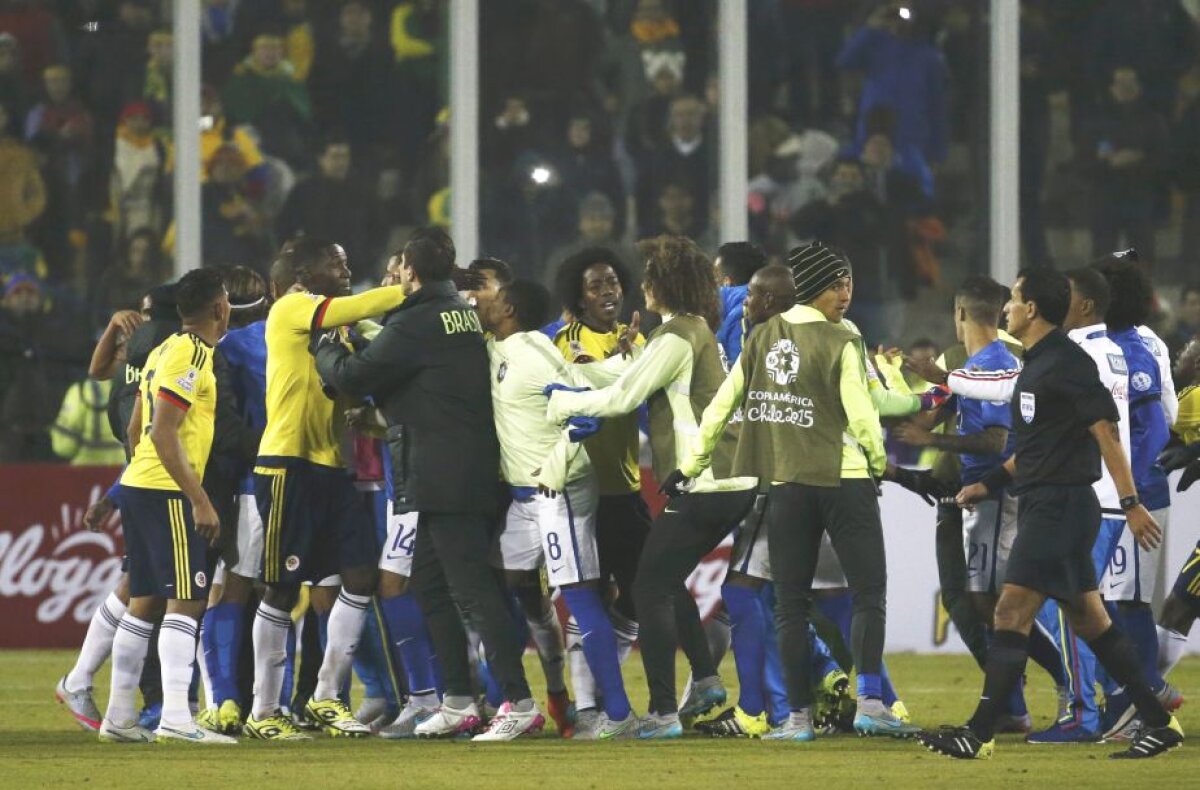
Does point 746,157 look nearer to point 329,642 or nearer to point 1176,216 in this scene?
point 1176,216

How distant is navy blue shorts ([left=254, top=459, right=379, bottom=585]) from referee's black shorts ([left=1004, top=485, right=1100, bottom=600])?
288 centimetres

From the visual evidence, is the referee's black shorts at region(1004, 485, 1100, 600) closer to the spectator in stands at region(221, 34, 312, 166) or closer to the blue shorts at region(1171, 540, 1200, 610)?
the blue shorts at region(1171, 540, 1200, 610)

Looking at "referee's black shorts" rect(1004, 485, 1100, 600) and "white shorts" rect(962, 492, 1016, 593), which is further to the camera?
Result: "white shorts" rect(962, 492, 1016, 593)

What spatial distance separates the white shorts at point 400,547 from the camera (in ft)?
32.8

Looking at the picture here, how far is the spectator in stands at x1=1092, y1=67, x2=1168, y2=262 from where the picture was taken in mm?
18078

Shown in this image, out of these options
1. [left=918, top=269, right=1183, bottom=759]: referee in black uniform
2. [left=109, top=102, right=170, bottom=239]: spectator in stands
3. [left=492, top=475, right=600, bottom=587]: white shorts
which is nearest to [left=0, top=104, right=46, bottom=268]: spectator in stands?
[left=109, top=102, right=170, bottom=239]: spectator in stands

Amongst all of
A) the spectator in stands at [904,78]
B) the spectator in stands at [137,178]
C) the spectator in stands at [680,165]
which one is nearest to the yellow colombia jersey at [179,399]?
the spectator in stands at [137,178]

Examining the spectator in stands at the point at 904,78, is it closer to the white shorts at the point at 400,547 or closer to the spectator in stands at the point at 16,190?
the spectator in stands at the point at 16,190

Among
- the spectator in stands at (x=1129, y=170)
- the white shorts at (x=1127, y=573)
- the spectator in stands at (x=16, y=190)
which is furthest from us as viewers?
the spectator in stands at (x=1129, y=170)

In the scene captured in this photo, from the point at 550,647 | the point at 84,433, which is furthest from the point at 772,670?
the point at 84,433

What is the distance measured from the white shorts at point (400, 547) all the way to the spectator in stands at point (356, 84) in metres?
7.73

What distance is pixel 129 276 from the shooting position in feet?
54.6

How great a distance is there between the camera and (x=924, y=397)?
10.1 m

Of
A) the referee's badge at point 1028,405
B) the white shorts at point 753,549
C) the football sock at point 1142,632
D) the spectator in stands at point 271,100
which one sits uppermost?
the spectator in stands at point 271,100
